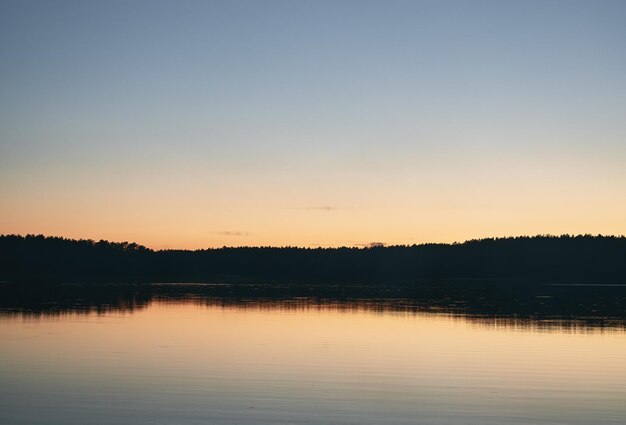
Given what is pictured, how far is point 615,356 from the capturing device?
30859mm

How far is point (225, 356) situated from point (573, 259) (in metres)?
183

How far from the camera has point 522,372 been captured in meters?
25.9

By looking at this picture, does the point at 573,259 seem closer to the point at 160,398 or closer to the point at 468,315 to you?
the point at 468,315

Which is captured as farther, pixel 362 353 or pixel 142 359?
pixel 362 353

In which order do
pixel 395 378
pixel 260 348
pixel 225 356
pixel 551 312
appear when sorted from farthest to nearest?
pixel 551 312 < pixel 260 348 < pixel 225 356 < pixel 395 378

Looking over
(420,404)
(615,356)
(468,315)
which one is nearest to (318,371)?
(420,404)

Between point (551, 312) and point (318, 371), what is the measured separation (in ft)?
119

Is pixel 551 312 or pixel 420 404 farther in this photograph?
pixel 551 312

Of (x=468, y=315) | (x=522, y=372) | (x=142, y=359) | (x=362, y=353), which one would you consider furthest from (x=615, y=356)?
(x=468, y=315)

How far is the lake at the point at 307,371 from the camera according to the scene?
727 inches

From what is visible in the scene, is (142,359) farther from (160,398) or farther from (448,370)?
(448,370)

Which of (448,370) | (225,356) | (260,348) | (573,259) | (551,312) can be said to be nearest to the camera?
(448,370)

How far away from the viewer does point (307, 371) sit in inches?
1013

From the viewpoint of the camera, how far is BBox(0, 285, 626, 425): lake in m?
18.5
